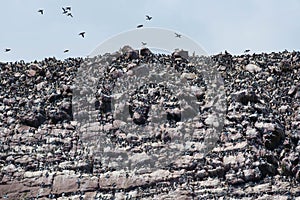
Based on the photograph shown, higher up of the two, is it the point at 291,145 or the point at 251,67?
the point at 251,67

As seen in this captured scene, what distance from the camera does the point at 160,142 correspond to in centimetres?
4381

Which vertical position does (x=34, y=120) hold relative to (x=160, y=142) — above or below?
above

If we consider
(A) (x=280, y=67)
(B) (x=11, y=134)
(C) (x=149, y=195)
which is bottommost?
(C) (x=149, y=195)

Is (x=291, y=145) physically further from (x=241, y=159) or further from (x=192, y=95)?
(x=192, y=95)

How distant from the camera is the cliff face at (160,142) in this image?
3916cm

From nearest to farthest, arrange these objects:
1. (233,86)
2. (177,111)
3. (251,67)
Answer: (177,111), (233,86), (251,67)

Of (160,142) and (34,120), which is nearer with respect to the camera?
(160,142)

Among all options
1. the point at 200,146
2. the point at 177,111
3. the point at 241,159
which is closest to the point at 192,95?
the point at 177,111

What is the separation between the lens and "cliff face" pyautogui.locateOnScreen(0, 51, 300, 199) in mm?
39156

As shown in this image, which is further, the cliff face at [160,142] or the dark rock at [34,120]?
the dark rock at [34,120]

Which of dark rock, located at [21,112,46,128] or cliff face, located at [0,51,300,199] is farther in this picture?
dark rock, located at [21,112,46,128]

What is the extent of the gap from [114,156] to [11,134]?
7.08 metres

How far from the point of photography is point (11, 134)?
46562 mm

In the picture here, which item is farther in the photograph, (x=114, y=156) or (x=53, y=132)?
(x=53, y=132)
